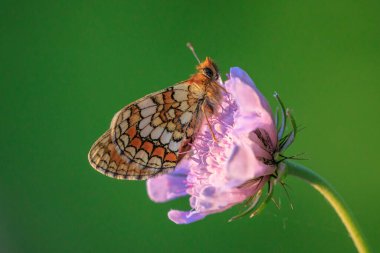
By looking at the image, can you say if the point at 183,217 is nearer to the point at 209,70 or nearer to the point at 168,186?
the point at 168,186

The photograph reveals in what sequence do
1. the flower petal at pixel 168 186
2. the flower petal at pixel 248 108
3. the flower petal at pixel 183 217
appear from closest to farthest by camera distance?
the flower petal at pixel 248 108 < the flower petal at pixel 183 217 < the flower petal at pixel 168 186

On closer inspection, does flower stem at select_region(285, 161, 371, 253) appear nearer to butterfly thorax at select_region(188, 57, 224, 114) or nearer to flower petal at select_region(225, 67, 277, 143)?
flower petal at select_region(225, 67, 277, 143)

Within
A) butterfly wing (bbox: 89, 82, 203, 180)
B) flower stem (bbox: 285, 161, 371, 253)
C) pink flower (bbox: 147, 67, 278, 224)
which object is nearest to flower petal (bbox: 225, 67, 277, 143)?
pink flower (bbox: 147, 67, 278, 224)

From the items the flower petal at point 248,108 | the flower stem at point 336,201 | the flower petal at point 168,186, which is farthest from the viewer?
the flower petal at point 168,186

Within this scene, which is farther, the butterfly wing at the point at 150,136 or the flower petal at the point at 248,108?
the butterfly wing at the point at 150,136

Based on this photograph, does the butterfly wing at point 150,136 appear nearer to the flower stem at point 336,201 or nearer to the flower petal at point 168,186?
the flower petal at point 168,186

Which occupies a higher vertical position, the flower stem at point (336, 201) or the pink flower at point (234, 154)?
the pink flower at point (234, 154)

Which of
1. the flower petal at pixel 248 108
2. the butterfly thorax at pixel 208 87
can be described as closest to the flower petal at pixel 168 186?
the butterfly thorax at pixel 208 87
